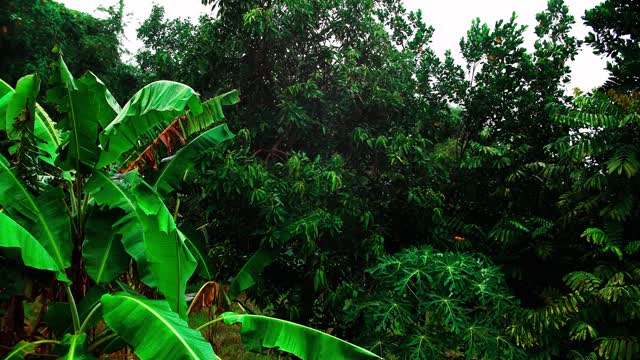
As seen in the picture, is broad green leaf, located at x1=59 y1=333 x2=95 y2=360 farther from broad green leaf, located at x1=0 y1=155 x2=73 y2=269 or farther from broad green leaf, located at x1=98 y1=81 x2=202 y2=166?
broad green leaf, located at x1=98 y1=81 x2=202 y2=166

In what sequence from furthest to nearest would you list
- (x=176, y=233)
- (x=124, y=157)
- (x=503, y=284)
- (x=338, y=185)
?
(x=503, y=284) < (x=338, y=185) < (x=124, y=157) < (x=176, y=233)

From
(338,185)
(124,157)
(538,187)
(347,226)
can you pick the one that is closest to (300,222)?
(338,185)

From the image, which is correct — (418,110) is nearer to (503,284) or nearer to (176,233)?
(503,284)

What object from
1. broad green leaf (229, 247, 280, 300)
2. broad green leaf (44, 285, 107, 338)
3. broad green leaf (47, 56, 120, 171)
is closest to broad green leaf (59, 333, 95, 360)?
broad green leaf (44, 285, 107, 338)

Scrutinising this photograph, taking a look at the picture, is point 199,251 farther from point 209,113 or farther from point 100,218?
point 209,113

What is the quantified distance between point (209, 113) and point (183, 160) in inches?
20.9

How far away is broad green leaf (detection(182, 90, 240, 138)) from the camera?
4672 mm

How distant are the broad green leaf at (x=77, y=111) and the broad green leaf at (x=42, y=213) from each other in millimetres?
293

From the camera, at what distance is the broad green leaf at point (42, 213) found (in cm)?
340

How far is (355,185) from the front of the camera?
5.91 metres

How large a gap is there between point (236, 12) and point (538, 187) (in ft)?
14.3

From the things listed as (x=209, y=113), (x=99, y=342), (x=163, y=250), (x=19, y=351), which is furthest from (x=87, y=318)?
(x=209, y=113)

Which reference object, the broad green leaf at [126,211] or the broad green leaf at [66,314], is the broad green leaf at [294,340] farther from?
the broad green leaf at [66,314]

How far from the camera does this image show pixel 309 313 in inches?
220
